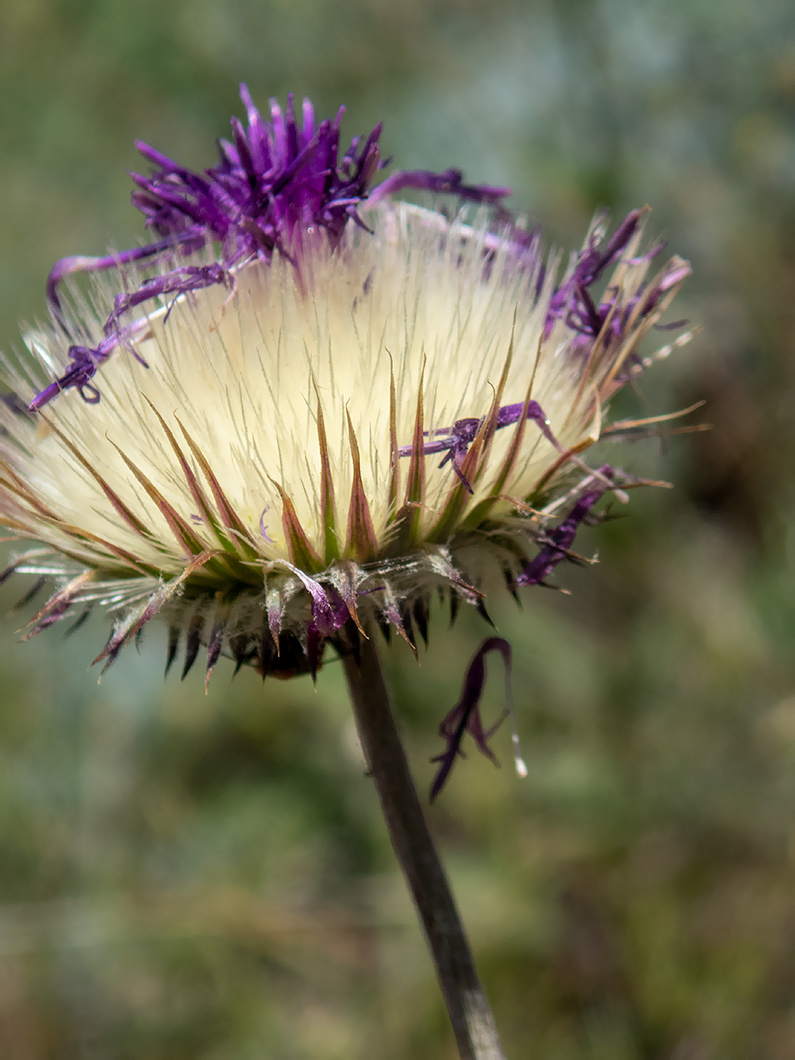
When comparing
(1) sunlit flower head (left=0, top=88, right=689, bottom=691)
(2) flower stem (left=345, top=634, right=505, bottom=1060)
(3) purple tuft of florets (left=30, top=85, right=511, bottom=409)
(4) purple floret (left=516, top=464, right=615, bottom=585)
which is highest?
(3) purple tuft of florets (left=30, top=85, right=511, bottom=409)

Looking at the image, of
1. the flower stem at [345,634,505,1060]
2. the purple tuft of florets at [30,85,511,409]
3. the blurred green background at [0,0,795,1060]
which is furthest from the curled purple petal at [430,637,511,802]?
the blurred green background at [0,0,795,1060]

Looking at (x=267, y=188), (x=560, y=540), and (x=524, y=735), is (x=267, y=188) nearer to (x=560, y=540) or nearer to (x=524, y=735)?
(x=560, y=540)

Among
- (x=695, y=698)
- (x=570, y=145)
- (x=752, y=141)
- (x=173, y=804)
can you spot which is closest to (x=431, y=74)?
(x=570, y=145)

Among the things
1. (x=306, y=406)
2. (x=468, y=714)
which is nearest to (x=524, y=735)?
(x=468, y=714)

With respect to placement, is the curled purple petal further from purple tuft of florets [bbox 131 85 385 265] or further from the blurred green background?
the blurred green background

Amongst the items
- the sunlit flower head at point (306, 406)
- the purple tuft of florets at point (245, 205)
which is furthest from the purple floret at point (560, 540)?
the purple tuft of florets at point (245, 205)

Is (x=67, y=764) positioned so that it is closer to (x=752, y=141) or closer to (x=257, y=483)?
(x=257, y=483)

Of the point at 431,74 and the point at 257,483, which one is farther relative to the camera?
the point at 431,74
